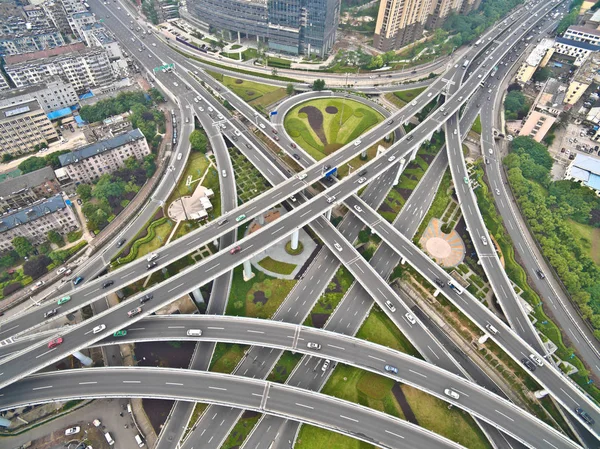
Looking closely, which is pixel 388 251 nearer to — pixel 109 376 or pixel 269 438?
pixel 269 438

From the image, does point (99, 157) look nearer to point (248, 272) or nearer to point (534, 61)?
point (248, 272)

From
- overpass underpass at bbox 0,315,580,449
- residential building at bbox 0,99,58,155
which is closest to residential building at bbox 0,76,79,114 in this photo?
residential building at bbox 0,99,58,155

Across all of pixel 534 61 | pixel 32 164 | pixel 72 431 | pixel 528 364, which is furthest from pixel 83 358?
pixel 534 61

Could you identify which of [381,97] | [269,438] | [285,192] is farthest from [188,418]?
[381,97]

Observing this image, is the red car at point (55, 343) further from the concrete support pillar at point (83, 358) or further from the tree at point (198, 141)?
the tree at point (198, 141)

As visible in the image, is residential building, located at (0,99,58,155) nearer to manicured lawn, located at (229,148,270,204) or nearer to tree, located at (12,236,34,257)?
tree, located at (12,236,34,257)

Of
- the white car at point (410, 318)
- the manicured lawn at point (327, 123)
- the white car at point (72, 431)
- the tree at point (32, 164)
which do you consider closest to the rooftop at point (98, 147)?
the tree at point (32, 164)
